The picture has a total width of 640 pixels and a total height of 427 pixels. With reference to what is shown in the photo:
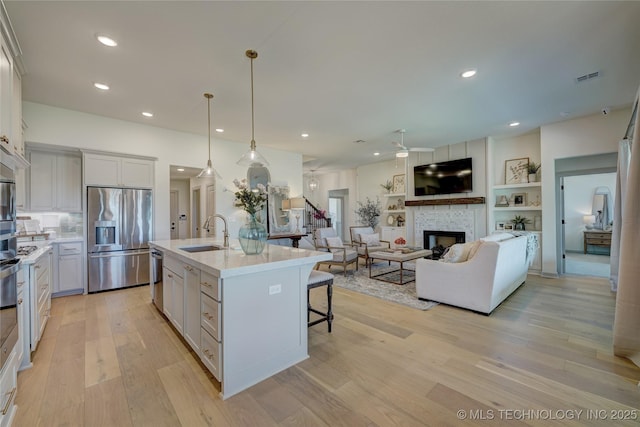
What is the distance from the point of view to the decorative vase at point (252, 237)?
2488 millimetres

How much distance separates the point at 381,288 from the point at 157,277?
10.7 ft

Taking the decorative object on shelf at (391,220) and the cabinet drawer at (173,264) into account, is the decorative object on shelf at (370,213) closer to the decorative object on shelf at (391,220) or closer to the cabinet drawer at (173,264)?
the decorative object on shelf at (391,220)

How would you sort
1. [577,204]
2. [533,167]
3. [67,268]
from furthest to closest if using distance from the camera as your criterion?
[577,204] < [533,167] < [67,268]

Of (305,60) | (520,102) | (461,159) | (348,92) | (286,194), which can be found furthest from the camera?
(286,194)

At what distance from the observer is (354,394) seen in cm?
191

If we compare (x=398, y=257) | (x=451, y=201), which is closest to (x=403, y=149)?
(x=398, y=257)

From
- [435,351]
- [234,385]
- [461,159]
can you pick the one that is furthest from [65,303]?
[461,159]

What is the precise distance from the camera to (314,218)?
9859 millimetres

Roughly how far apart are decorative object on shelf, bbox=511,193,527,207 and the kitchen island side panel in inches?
231

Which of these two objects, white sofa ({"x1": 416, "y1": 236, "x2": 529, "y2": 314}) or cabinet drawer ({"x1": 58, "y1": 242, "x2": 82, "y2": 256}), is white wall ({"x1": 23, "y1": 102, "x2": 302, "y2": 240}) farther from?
white sofa ({"x1": 416, "y1": 236, "x2": 529, "y2": 314})

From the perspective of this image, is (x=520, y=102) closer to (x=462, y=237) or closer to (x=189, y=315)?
(x=462, y=237)

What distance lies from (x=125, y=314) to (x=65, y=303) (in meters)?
1.24

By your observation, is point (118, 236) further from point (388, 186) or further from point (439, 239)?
point (439, 239)

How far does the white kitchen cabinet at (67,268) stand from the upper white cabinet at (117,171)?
1043 mm
